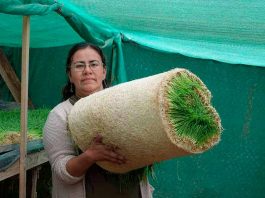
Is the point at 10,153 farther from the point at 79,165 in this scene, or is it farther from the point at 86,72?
the point at 79,165

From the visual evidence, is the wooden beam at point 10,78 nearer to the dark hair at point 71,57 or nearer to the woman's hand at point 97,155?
the dark hair at point 71,57

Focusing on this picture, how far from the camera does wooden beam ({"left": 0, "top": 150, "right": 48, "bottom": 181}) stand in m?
2.90

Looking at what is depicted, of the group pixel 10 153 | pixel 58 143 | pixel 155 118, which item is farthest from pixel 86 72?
pixel 10 153

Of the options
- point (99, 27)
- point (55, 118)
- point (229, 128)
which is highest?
point (99, 27)

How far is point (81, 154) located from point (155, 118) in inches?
15.1

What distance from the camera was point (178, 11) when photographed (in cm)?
343

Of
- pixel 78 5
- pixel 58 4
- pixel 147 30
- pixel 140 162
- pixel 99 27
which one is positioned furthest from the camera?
pixel 147 30

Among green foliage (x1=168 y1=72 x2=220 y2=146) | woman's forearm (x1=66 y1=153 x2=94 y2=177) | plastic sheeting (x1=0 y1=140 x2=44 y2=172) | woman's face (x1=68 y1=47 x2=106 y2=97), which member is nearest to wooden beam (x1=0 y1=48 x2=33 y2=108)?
plastic sheeting (x1=0 y1=140 x2=44 y2=172)

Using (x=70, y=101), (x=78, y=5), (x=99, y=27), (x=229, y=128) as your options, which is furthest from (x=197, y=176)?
(x=70, y=101)

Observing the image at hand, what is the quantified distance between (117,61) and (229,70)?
144 centimetres

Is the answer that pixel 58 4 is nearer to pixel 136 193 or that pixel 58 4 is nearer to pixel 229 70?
pixel 136 193

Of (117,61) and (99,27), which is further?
(117,61)

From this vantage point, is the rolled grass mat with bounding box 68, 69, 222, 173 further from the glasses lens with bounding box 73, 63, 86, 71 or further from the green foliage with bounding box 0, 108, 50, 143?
the green foliage with bounding box 0, 108, 50, 143

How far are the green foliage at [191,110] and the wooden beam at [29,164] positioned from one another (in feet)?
5.78
